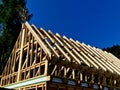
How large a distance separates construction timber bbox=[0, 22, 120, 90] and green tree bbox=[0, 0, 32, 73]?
30.4ft

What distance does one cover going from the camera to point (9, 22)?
26594 millimetres

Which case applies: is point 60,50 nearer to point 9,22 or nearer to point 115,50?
point 115,50

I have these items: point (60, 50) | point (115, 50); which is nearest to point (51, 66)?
point (60, 50)

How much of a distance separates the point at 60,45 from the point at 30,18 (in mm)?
16464

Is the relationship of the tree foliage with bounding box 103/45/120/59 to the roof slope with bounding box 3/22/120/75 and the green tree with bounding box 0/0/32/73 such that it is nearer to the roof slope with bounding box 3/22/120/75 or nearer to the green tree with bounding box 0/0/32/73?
the green tree with bounding box 0/0/32/73

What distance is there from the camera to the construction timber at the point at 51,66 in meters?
11.4

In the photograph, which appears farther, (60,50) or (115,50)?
(115,50)

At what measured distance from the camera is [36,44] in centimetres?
1316

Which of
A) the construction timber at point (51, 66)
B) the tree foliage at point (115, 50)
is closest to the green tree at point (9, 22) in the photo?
the construction timber at point (51, 66)

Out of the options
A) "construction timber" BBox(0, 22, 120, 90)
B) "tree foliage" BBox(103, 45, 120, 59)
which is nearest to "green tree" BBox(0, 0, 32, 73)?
"construction timber" BBox(0, 22, 120, 90)

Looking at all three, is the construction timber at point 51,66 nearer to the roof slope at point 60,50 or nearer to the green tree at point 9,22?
the roof slope at point 60,50

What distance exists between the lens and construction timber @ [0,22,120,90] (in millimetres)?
11398

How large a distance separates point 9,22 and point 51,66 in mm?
13955

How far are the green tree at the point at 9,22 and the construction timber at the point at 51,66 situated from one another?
9.28m
